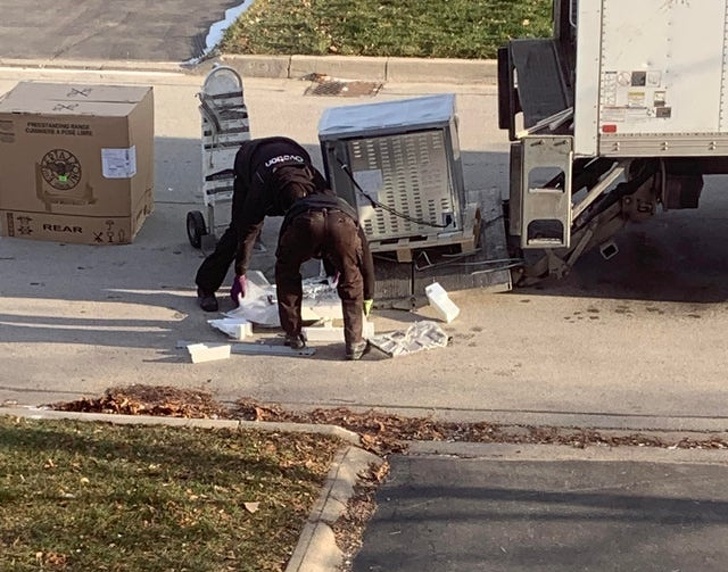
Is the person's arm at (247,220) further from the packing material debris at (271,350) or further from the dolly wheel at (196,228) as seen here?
the dolly wheel at (196,228)

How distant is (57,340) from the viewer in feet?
25.6

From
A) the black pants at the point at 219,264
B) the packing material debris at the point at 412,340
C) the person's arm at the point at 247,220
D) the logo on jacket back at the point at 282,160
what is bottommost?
the packing material debris at the point at 412,340

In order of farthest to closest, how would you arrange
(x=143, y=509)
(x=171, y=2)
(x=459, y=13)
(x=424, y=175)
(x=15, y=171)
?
(x=171, y=2) → (x=459, y=13) → (x=15, y=171) → (x=424, y=175) → (x=143, y=509)

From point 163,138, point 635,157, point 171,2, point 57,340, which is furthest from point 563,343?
point 171,2

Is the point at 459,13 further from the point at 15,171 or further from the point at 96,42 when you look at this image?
the point at 15,171

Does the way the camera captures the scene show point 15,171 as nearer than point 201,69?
Yes

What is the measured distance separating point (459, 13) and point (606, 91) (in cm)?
852

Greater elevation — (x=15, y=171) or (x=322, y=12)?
(x=322, y=12)

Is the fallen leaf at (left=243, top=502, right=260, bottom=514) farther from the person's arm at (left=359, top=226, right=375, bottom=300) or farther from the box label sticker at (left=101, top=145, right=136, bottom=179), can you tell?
the box label sticker at (left=101, top=145, right=136, bottom=179)

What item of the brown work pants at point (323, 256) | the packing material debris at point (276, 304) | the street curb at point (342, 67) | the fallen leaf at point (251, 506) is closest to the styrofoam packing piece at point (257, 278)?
the packing material debris at point (276, 304)

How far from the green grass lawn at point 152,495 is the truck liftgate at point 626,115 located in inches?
101

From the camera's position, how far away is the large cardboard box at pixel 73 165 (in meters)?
9.34

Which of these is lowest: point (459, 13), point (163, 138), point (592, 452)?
point (592, 452)

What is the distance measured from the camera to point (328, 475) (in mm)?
5586
